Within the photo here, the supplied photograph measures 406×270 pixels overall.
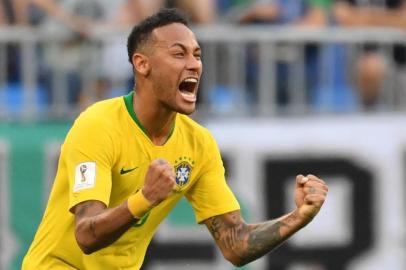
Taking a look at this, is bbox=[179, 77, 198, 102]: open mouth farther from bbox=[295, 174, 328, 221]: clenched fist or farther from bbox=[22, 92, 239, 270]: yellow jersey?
bbox=[295, 174, 328, 221]: clenched fist

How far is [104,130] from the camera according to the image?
7.32m

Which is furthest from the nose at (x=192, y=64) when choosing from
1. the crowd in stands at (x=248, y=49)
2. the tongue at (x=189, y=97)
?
the crowd in stands at (x=248, y=49)

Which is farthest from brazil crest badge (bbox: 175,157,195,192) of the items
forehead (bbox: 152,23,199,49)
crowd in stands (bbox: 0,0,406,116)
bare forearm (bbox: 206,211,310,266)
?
crowd in stands (bbox: 0,0,406,116)

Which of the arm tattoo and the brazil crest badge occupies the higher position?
the brazil crest badge

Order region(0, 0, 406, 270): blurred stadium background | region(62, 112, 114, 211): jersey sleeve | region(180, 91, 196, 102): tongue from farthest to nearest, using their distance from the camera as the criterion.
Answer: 1. region(0, 0, 406, 270): blurred stadium background
2. region(180, 91, 196, 102): tongue
3. region(62, 112, 114, 211): jersey sleeve

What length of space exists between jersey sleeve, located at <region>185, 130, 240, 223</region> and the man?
0.02 metres

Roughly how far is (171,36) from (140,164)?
0.73 metres

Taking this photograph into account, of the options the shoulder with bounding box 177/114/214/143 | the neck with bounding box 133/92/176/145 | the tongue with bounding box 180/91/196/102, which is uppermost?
the tongue with bounding box 180/91/196/102

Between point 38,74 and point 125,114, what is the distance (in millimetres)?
4523

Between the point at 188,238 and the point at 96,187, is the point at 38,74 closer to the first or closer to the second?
the point at 188,238

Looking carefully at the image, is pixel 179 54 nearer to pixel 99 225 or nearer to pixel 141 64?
pixel 141 64

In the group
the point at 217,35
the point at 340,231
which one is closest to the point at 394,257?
the point at 340,231

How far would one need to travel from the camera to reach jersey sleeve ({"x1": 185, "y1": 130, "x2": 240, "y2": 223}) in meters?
7.91

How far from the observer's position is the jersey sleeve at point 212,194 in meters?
7.91
